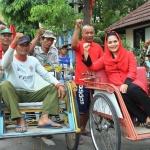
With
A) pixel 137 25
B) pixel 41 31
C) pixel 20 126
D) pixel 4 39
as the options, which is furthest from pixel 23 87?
pixel 137 25

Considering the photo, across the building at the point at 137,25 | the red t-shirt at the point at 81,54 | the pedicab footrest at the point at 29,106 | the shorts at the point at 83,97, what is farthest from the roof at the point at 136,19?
the pedicab footrest at the point at 29,106

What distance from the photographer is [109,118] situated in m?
3.63

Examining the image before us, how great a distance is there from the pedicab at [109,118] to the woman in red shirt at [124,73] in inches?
5.8

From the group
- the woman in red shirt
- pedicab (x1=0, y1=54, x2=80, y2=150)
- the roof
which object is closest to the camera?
pedicab (x1=0, y1=54, x2=80, y2=150)

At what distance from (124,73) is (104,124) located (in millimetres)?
757

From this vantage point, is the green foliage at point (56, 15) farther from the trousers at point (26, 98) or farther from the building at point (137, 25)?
the trousers at point (26, 98)

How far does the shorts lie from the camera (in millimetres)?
4464

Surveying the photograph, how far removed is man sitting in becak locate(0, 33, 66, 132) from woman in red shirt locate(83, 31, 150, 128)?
0.69 m

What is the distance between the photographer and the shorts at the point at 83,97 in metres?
4.46

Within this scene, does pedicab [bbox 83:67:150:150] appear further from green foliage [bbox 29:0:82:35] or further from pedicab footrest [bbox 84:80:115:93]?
green foliage [bbox 29:0:82:35]

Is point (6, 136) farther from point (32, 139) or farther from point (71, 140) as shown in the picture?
point (32, 139)

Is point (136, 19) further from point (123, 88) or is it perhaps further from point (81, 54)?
point (123, 88)

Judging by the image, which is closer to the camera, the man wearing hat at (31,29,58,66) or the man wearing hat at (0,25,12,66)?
the man wearing hat at (0,25,12,66)

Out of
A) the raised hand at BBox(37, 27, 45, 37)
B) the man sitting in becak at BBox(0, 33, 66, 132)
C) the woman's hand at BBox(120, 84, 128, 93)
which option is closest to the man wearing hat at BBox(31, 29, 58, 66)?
the raised hand at BBox(37, 27, 45, 37)
